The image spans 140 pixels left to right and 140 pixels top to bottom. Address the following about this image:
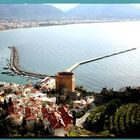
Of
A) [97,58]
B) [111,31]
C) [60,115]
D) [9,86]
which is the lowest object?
[60,115]

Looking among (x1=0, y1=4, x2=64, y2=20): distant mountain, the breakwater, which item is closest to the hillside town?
the breakwater

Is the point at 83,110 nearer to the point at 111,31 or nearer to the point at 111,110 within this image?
the point at 111,110

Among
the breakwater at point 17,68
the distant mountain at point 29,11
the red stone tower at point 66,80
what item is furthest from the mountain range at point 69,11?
the red stone tower at point 66,80

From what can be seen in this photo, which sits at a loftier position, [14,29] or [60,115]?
[14,29]

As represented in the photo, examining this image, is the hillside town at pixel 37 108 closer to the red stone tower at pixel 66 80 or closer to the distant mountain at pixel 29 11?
the red stone tower at pixel 66 80

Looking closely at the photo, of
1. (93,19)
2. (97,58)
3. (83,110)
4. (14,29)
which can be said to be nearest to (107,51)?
(97,58)

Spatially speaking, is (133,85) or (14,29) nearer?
(133,85)

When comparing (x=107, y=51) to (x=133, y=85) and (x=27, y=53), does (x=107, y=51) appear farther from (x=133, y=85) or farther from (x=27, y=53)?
(x=27, y=53)
